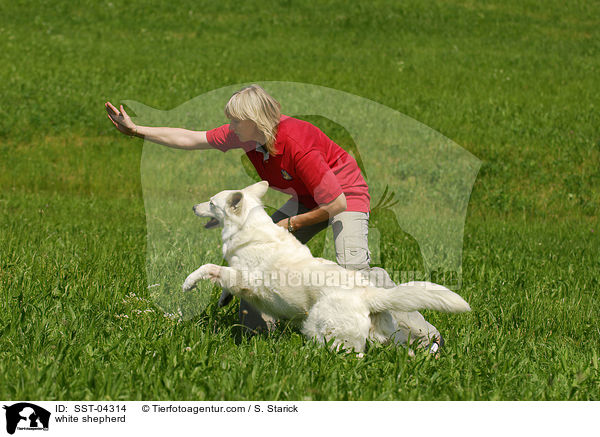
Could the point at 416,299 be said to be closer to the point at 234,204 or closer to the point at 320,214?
the point at 320,214

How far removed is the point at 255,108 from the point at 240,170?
7.19ft

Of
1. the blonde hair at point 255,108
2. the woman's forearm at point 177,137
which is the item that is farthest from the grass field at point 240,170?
the blonde hair at point 255,108

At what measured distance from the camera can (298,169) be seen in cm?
447

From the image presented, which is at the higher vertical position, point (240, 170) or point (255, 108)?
point (255, 108)

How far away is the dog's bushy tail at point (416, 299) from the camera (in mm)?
3840

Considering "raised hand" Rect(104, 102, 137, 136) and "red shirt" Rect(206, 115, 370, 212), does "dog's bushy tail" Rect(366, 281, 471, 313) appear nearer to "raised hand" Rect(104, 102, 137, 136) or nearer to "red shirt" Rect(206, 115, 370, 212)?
"red shirt" Rect(206, 115, 370, 212)

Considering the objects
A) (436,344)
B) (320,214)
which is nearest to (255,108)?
(320,214)

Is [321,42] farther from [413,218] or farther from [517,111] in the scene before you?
[413,218]

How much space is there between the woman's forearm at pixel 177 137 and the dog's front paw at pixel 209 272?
3.89 ft

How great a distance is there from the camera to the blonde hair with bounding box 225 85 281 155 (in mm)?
4262
